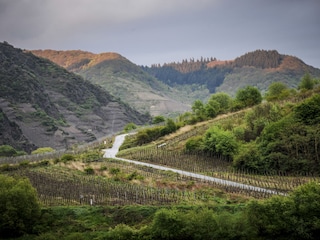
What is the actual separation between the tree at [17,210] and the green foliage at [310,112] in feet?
125

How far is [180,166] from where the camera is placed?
196 ft

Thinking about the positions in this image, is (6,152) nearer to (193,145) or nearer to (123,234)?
(193,145)

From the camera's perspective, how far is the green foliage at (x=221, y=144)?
198ft

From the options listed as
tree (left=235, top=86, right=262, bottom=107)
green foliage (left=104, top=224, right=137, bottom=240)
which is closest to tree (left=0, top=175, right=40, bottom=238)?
green foliage (left=104, top=224, right=137, bottom=240)

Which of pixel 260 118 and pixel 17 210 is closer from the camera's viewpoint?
pixel 17 210

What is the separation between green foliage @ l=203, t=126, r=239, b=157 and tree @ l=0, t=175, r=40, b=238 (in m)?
29.8

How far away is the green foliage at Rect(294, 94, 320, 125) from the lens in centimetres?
5772

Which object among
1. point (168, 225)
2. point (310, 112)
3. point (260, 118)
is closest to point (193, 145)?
point (260, 118)

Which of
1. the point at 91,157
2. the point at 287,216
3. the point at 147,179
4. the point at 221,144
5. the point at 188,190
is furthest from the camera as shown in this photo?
the point at 91,157

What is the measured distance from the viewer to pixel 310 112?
5853 cm

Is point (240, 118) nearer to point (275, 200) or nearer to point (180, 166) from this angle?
point (180, 166)

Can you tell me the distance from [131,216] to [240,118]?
46418 mm

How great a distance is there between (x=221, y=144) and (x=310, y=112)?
1327 centimetres

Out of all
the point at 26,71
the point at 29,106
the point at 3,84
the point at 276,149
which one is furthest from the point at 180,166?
the point at 26,71
